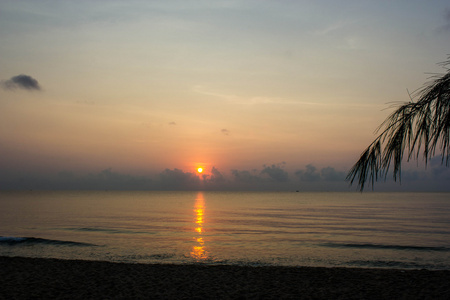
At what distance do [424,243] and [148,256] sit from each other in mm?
22271

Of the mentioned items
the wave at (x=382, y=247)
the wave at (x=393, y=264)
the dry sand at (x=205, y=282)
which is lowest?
the wave at (x=382, y=247)

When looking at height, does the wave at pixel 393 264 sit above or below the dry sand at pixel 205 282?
below

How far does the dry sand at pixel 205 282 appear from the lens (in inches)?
482

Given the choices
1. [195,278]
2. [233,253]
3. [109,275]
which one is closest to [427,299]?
[195,278]

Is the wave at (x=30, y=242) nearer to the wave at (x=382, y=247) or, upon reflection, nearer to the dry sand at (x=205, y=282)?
the dry sand at (x=205, y=282)

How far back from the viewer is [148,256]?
884 inches

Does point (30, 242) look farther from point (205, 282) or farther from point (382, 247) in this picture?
point (382, 247)

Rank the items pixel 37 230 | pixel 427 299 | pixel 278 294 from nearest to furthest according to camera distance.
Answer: pixel 427 299 < pixel 278 294 < pixel 37 230

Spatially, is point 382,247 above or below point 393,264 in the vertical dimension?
below

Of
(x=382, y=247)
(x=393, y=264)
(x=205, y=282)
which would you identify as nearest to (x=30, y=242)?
(x=205, y=282)

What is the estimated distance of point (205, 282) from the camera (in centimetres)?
1423

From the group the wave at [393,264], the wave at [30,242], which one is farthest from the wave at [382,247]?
the wave at [30,242]

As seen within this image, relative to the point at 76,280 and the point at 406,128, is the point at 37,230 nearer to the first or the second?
the point at 76,280

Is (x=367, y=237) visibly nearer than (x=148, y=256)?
No
